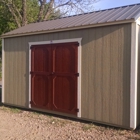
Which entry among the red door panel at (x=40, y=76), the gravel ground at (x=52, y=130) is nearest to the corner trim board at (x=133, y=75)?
the gravel ground at (x=52, y=130)

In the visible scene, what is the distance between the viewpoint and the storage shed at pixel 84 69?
4797mm

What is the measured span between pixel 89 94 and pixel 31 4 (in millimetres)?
16333

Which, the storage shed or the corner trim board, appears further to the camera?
the storage shed

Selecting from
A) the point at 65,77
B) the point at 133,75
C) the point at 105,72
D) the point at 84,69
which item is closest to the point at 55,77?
the point at 65,77

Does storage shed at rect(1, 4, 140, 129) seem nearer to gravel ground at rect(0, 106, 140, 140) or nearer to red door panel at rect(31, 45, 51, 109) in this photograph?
red door panel at rect(31, 45, 51, 109)

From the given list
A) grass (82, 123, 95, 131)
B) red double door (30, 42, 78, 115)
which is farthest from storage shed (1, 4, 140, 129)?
grass (82, 123, 95, 131)

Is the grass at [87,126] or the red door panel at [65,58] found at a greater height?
the red door panel at [65,58]

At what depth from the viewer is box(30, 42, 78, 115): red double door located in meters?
5.72

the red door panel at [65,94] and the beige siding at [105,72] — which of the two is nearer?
the beige siding at [105,72]

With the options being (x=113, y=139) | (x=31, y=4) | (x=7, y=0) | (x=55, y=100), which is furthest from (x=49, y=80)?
(x=31, y=4)

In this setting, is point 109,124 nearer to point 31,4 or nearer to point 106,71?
point 106,71

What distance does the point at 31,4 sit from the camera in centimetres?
1969

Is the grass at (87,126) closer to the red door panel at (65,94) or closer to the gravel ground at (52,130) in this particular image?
the gravel ground at (52,130)

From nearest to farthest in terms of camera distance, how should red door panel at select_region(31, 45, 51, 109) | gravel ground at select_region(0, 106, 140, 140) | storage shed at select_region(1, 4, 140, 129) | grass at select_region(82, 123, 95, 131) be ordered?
gravel ground at select_region(0, 106, 140, 140) < storage shed at select_region(1, 4, 140, 129) < grass at select_region(82, 123, 95, 131) < red door panel at select_region(31, 45, 51, 109)
